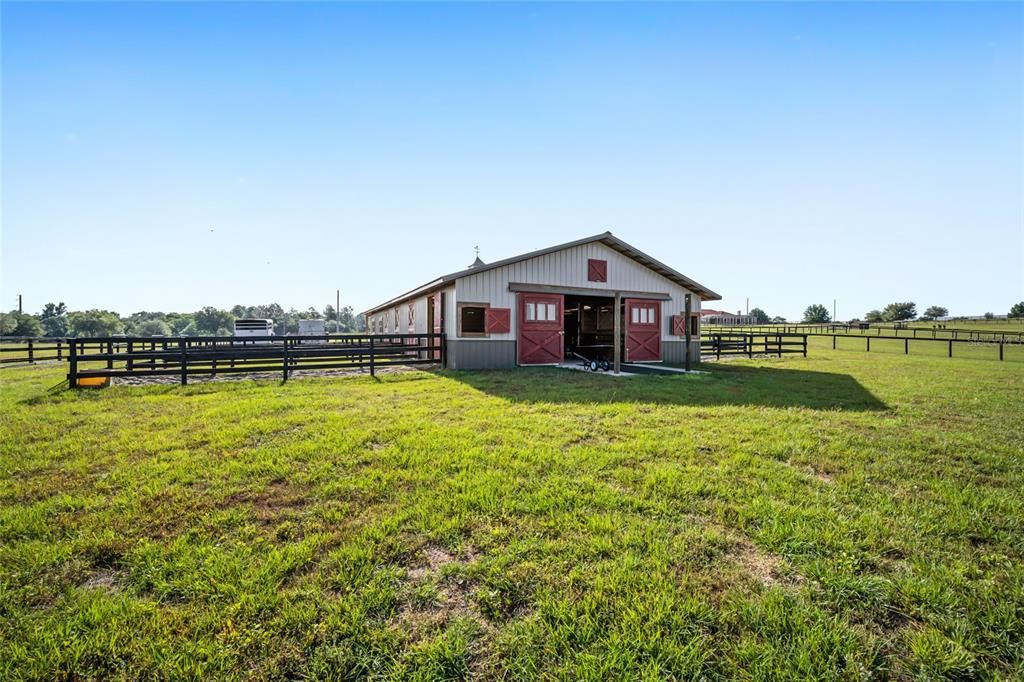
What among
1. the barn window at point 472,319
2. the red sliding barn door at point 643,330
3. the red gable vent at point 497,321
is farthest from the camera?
the red sliding barn door at point 643,330

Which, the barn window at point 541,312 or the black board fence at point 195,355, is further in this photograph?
the barn window at point 541,312

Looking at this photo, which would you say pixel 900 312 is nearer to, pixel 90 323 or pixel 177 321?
pixel 90 323

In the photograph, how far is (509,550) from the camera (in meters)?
3.09

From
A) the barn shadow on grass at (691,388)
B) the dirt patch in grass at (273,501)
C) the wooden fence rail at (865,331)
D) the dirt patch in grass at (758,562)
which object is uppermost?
the wooden fence rail at (865,331)

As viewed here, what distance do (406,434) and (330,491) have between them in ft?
6.11

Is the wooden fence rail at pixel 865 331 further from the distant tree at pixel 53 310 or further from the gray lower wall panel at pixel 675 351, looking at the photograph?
the distant tree at pixel 53 310

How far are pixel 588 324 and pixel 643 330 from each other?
488 centimetres

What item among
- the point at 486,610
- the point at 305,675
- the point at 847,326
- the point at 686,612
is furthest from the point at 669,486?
the point at 847,326

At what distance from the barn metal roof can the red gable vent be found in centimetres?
154

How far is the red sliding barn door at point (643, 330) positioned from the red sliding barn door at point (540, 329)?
3412 millimetres

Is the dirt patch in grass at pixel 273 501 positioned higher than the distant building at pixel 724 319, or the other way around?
the distant building at pixel 724 319

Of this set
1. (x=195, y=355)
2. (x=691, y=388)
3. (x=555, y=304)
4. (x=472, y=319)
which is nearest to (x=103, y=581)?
(x=195, y=355)

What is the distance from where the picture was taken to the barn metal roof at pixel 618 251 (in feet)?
48.2

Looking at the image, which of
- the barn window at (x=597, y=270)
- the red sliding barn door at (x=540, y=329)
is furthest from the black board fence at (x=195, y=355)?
the barn window at (x=597, y=270)
